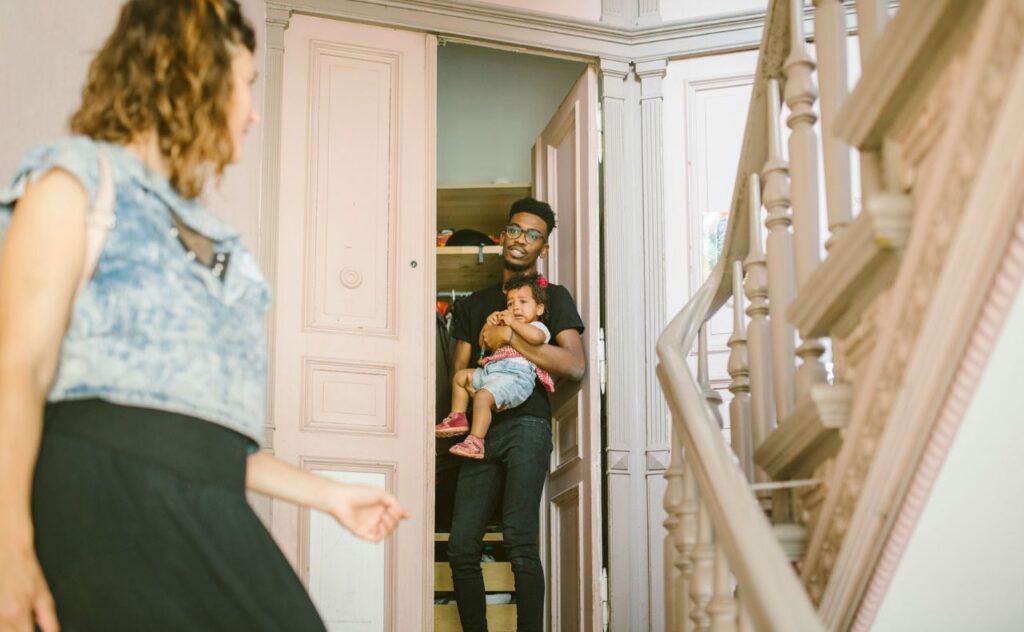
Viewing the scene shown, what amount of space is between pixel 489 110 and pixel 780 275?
13.3ft

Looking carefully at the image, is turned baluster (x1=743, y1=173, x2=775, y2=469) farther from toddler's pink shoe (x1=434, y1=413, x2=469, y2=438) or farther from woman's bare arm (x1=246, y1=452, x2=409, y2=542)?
toddler's pink shoe (x1=434, y1=413, x2=469, y2=438)

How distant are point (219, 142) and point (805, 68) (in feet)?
4.59

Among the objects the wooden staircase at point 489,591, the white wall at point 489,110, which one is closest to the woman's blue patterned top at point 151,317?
the wooden staircase at point 489,591

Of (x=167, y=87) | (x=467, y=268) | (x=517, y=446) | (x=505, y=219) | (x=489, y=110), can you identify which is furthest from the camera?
(x=489, y=110)

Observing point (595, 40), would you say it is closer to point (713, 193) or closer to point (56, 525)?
point (713, 193)

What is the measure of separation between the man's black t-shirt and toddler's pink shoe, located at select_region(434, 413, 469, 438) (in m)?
0.14

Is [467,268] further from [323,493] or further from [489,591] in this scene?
[323,493]

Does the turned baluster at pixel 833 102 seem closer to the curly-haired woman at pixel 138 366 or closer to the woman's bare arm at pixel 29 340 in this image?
the curly-haired woman at pixel 138 366

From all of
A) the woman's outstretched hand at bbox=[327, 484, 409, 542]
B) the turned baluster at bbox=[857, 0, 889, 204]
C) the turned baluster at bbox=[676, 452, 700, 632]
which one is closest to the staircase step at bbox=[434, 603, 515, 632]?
the turned baluster at bbox=[676, 452, 700, 632]

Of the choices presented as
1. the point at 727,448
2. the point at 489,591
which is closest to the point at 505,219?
the point at 489,591

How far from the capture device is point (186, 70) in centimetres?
149

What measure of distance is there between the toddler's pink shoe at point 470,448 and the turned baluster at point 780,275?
2094 mm

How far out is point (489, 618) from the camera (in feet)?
15.9

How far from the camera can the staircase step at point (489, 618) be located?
482 cm
